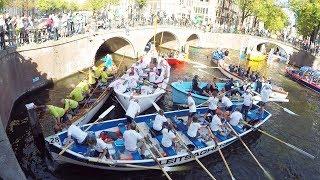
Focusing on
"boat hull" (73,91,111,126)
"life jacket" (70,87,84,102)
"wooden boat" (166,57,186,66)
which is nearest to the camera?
"boat hull" (73,91,111,126)

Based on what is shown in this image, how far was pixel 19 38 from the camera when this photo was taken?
82.3 ft

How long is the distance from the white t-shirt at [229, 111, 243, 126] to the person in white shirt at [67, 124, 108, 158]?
8342mm

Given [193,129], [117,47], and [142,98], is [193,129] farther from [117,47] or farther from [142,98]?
[117,47]

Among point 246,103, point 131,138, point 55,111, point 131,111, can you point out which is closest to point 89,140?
point 131,138

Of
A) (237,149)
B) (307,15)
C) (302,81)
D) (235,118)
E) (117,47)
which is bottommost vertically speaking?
(237,149)

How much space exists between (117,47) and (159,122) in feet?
88.2

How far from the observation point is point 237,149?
69.2 ft

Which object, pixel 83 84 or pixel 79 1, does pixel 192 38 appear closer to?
pixel 79 1

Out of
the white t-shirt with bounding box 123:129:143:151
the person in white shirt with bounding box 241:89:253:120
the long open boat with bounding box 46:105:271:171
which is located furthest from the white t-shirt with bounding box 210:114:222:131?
the white t-shirt with bounding box 123:129:143:151

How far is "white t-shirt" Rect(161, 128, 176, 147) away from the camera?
17.5m

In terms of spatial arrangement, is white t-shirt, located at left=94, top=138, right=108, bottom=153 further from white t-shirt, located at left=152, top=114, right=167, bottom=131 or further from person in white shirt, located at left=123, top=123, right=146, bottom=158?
white t-shirt, located at left=152, top=114, right=167, bottom=131

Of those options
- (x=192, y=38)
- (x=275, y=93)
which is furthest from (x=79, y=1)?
(x=275, y=93)

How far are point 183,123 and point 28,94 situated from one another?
11946 mm

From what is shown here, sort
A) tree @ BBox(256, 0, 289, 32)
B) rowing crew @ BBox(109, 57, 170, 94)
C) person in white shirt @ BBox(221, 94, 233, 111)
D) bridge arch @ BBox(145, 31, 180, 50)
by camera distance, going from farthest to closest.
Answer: tree @ BBox(256, 0, 289, 32) < bridge arch @ BBox(145, 31, 180, 50) < rowing crew @ BBox(109, 57, 170, 94) < person in white shirt @ BBox(221, 94, 233, 111)
